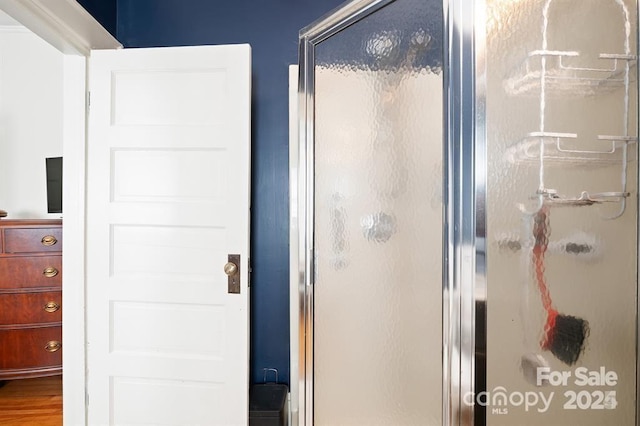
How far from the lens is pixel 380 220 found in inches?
38.8

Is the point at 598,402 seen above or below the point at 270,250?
below

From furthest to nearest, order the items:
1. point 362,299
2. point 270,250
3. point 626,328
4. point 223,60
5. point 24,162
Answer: point 24,162, point 270,250, point 223,60, point 362,299, point 626,328

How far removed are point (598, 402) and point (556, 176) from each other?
0.62 metres

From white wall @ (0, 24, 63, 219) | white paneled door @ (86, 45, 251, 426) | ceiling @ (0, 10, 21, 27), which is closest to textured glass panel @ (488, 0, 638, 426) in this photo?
white paneled door @ (86, 45, 251, 426)

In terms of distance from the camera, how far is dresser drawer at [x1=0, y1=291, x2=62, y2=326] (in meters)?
1.72

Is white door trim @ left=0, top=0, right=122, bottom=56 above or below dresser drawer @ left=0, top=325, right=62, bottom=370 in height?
above

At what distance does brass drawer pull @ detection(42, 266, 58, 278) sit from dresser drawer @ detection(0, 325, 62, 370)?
0.29 meters

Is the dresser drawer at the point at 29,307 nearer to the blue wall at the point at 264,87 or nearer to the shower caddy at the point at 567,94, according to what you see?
the blue wall at the point at 264,87

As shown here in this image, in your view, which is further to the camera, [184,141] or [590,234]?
[184,141]

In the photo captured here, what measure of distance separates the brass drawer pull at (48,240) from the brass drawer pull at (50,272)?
124mm

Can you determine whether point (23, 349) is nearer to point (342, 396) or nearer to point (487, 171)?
point (342, 396)

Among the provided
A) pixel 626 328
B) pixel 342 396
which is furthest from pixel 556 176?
pixel 342 396

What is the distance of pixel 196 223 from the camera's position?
1396mm

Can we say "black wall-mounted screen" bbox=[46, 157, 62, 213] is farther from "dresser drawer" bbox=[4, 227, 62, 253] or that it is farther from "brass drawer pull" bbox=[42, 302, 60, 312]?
"brass drawer pull" bbox=[42, 302, 60, 312]
